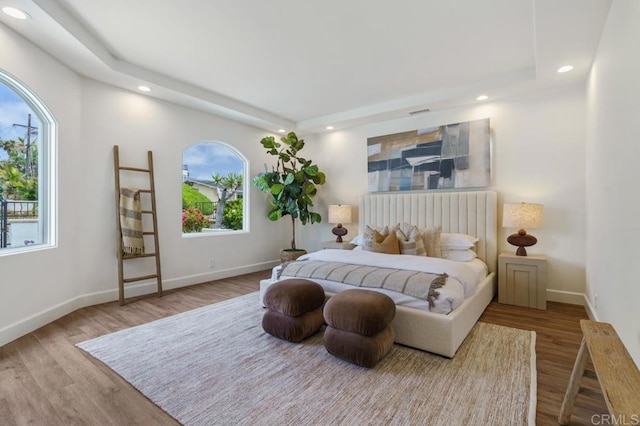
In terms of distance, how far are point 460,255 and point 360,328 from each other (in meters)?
2.38

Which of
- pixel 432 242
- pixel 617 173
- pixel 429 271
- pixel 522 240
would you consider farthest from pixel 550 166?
pixel 429 271

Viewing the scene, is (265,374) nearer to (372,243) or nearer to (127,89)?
(372,243)

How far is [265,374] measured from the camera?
211cm

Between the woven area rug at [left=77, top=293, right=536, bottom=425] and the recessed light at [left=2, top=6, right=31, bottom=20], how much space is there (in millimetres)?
2697

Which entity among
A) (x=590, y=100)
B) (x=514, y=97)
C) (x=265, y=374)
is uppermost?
(x=514, y=97)

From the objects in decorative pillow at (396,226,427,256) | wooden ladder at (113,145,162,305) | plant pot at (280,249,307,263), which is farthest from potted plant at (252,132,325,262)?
decorative pillow at (396,226,427,256)

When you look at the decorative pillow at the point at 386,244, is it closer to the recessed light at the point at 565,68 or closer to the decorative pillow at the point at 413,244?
the decorative pillow at the point at 413,244

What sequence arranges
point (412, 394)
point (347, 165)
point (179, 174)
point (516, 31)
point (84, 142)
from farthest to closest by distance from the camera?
point (347, 165)
point (179, 174)
point (84, 142)
point (516, 31)
point (412, 394)

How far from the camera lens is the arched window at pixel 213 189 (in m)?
4.75

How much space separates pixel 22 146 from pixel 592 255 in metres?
5.76

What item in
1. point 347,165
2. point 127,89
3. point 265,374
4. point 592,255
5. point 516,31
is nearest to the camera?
point 265,374

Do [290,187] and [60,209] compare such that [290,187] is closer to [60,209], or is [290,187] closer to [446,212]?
[446,212]

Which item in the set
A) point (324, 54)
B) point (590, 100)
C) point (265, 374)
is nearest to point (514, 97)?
point (590, 100)

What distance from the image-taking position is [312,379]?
2.04 m
